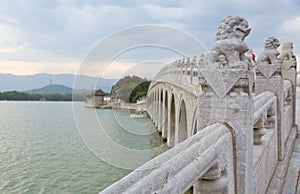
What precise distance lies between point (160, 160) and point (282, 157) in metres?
3.89

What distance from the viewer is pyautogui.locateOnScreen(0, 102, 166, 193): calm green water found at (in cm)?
265

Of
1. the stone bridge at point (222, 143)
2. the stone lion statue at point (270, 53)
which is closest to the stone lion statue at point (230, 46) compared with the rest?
the stone bridge at point (222, 143)

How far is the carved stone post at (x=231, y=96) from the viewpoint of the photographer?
8.04 ft

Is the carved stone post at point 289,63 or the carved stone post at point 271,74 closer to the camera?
the carved stone post at point 271,74

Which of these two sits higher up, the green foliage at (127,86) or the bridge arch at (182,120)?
the green foliage at (127,86)

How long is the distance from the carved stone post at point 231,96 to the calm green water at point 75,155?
704 mm

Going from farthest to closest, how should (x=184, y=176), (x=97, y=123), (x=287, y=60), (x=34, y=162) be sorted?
(x=34, y=162)
(x=287, y=60)
(x=97, y=123)
(x=184, y=176)

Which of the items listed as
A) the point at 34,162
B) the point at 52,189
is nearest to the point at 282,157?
the point at 52,189

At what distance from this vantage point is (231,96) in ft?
8.19

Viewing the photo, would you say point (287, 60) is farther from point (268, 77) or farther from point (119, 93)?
point (119, 93)

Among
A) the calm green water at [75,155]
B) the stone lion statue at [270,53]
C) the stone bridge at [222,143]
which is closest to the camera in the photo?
the stone bridge at [222,143]

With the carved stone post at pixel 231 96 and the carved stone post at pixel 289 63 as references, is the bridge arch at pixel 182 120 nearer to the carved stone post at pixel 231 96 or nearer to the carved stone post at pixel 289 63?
the carved stone post at pixel 289 63

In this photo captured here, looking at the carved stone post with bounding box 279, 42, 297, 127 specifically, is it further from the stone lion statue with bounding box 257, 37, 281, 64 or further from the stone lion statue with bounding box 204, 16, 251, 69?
the stone lion statue with bounding box 204, 16, 251, 69

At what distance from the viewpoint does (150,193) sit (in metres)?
1.34
